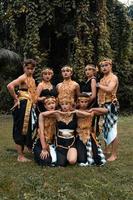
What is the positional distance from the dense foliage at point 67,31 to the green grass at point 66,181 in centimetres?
931

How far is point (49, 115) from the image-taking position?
716 cm

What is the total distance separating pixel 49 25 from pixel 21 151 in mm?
9831

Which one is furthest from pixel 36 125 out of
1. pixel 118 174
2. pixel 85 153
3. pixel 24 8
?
pixel 24 8

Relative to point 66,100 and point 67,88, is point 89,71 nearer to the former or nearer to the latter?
point 67,88

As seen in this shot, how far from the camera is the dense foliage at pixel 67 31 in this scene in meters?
16.4

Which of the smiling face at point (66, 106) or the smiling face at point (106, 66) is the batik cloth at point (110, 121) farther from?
the smiling face at point (66, 106)

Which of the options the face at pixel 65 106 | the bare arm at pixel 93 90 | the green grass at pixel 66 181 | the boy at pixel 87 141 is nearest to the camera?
the green grass at pixel 66 181

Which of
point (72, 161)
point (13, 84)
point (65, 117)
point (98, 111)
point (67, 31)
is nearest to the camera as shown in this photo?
point (72, 161)

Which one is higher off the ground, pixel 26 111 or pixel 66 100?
pixel 66 100

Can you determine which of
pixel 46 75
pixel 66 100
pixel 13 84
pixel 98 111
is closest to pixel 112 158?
pixel 98 111

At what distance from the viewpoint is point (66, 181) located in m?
6.05

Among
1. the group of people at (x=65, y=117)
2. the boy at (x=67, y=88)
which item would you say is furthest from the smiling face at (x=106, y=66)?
the boy at (x=67, y=88)

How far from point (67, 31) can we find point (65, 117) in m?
10.2

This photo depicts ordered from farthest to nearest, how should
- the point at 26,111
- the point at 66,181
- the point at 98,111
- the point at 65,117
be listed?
the point at 26,111
the point at 98,111
the point at 65,117
the point at 66,181
